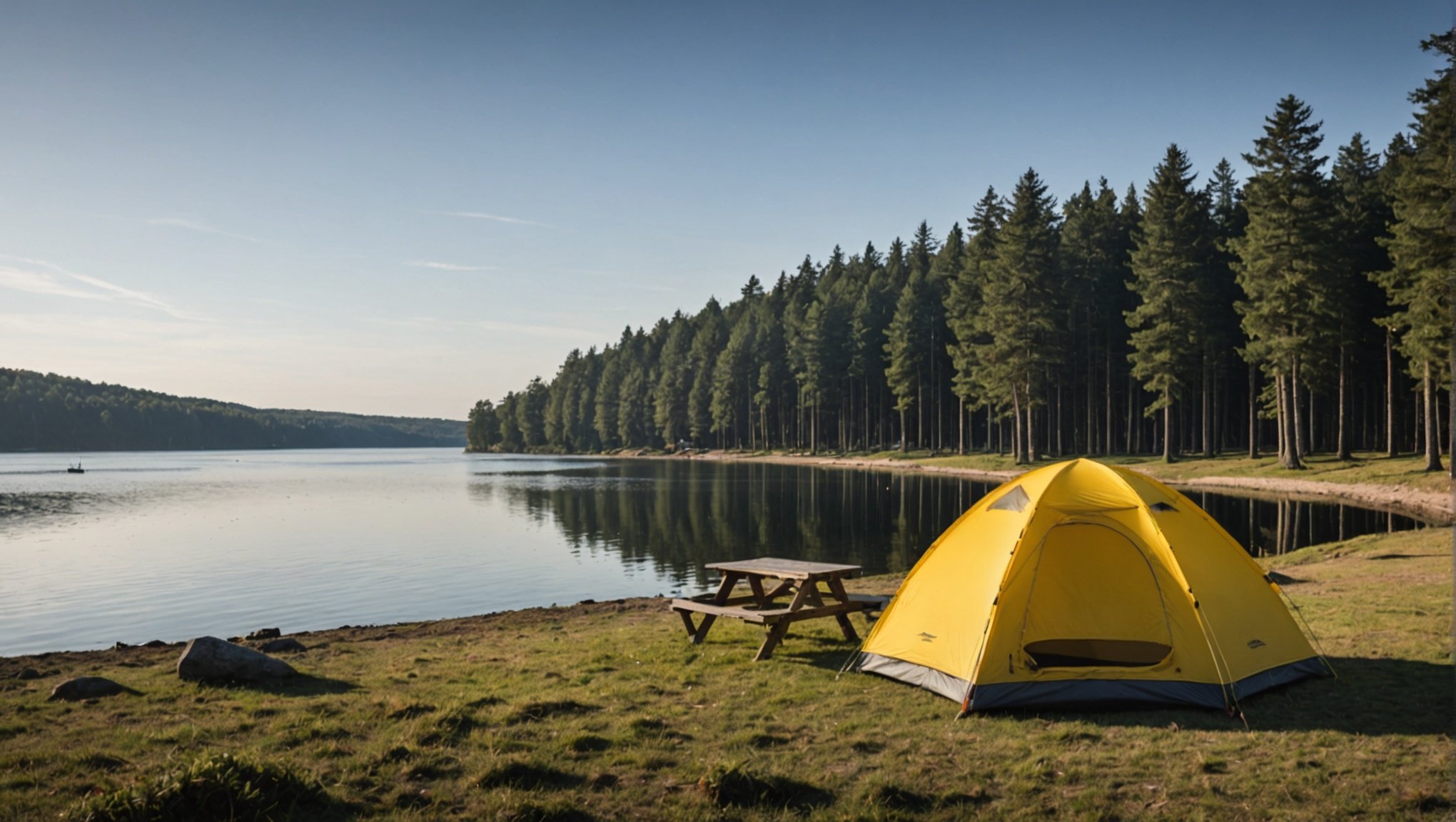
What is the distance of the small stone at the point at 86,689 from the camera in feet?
31.4

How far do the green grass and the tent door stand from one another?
118 cm

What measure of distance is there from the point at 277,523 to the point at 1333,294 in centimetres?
5002

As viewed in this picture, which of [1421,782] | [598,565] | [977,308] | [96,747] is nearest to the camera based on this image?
[1421,782]

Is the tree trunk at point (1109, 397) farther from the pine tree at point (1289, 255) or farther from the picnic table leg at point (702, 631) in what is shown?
the picnic table leg at point (702, 631)

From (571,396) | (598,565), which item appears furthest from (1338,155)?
(571,396)

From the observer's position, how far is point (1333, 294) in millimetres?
43219

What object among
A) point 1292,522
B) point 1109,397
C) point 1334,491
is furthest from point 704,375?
point 1292,522

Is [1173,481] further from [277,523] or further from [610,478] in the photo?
[277,523]

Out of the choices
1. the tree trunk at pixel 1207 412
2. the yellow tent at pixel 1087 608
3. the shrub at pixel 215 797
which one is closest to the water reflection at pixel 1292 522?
the tree trunk at pixel 1207 412

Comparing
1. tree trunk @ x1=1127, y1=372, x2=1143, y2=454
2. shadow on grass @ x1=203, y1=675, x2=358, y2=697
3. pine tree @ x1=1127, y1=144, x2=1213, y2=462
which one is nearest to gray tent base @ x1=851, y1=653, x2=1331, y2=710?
shadow on grass @ x1=203, y1=675, x2=358, y2=697

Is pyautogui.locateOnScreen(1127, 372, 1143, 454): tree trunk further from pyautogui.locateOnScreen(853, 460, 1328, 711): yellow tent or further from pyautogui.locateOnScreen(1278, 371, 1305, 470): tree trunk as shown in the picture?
pyautogui.locateOnScreen(853, 460, 1328, 711): yellow tent

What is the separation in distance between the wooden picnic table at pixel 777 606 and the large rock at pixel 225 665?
523 centimetres

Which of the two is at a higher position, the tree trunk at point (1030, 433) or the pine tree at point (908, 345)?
the pine tree at point (908, 345)

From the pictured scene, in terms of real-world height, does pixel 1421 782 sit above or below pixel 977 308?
below
